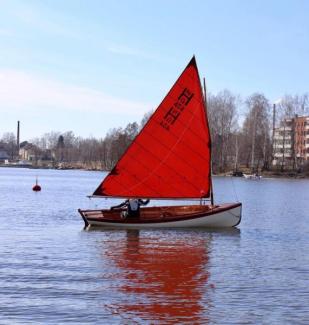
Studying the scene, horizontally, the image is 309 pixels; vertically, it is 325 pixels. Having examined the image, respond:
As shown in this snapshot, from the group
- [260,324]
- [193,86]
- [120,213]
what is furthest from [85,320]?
[193,86]

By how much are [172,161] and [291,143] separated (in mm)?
128826

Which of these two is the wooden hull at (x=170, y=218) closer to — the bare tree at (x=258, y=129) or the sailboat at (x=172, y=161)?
the sailboat at (x=172, y=161)

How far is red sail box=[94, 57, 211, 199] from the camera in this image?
34469mm

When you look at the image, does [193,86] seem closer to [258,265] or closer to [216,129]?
[258,265]

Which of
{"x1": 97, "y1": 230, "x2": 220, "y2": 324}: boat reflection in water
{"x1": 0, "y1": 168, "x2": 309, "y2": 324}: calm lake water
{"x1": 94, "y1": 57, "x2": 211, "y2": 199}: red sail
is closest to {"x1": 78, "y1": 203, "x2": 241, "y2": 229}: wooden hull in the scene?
{"x1": 0, "y1": 168, "x2": 309, "y2": 324}: calm lake water

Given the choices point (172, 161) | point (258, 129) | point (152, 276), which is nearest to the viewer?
point (152, 276)

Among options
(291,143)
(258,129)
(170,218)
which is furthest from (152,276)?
(291,143)

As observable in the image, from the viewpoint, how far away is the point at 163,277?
2067 cm

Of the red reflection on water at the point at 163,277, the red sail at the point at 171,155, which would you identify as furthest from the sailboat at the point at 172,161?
the red reflection on water at the point at 163,277

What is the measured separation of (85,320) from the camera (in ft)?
50.1

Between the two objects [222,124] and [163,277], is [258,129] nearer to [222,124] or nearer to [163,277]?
[222,124]

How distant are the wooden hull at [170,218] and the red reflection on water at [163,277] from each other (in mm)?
2022

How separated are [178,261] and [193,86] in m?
13.1

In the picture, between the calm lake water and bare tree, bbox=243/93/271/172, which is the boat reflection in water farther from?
bare tree, bbox=243/93/271/172
